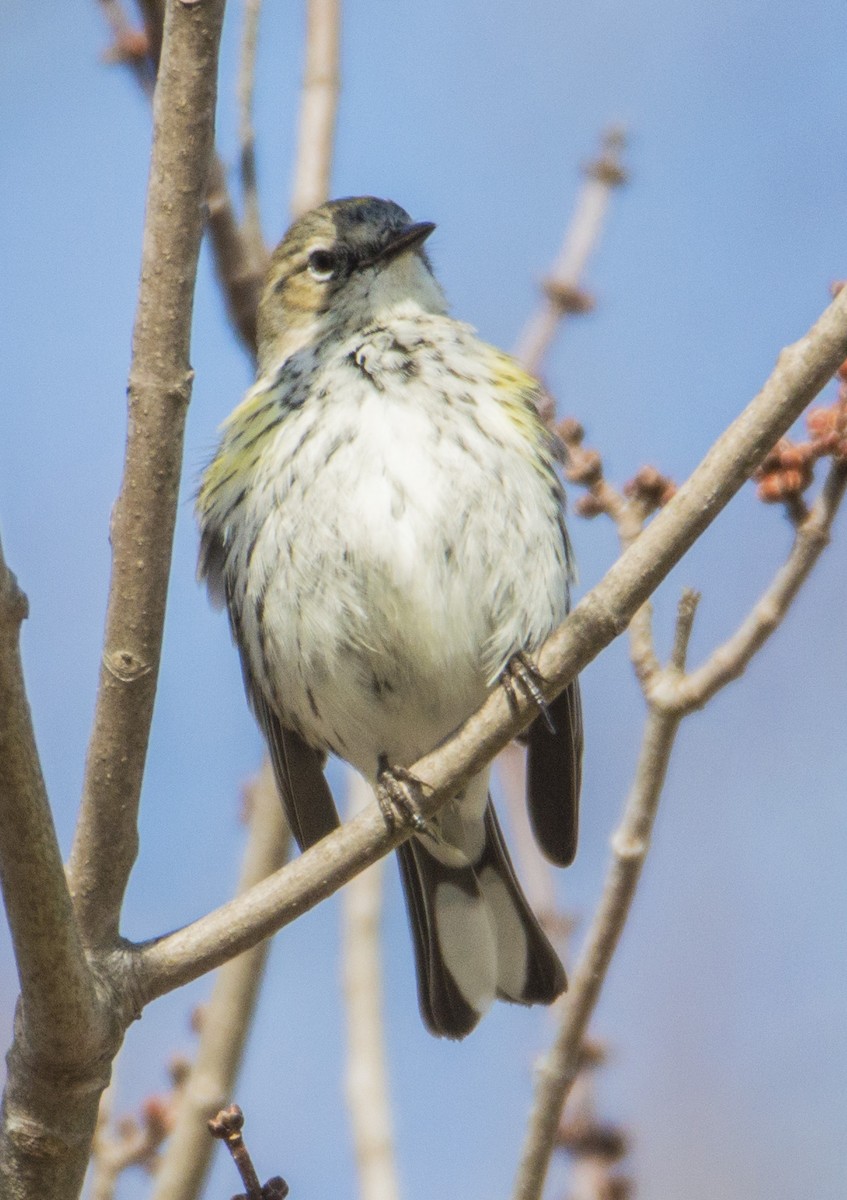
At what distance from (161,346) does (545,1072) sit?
1541 millimetres

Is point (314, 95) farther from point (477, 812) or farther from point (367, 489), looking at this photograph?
point (477, 812)

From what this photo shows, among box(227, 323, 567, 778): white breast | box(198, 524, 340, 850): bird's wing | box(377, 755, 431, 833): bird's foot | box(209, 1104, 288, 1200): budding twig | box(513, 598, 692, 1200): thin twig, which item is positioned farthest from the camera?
box(198, 524, 340, 850): bird's wing

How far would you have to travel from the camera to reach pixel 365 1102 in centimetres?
362

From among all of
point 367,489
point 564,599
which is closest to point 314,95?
point 367,489

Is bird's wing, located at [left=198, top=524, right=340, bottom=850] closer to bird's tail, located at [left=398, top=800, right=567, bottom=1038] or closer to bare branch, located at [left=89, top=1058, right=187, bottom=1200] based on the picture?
bird's tail, located at [left=398, top=800, right=567, bottom=1038]

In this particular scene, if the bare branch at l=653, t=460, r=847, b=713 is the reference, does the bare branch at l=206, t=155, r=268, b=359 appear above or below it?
above

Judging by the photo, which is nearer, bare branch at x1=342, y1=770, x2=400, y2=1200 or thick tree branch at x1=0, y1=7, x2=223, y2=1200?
thick tree branch at x1=0, y1=7, x2=223, y2=1200

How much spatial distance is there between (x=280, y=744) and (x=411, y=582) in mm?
778

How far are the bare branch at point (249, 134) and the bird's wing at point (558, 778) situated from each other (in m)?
1.70

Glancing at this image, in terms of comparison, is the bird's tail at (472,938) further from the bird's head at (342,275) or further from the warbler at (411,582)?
the bird's head at (342,275)

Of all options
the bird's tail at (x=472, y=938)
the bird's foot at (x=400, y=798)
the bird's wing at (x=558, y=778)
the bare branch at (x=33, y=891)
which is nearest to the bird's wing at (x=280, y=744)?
the bird's tail at (x=472, y=938)

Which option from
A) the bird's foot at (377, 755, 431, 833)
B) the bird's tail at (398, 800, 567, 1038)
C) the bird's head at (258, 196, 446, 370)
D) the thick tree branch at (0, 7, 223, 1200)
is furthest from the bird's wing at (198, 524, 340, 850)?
the thick tree branch at (0, 7, 223, 1200)

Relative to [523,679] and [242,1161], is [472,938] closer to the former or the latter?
[523,679]

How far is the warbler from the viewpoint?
13.8ft
